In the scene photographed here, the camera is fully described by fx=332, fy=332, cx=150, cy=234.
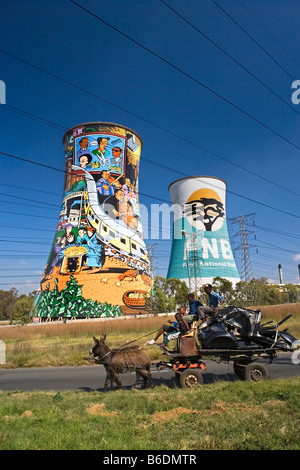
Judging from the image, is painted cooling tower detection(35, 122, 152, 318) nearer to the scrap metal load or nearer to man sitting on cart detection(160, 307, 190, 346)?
man sitting on cart detection(160, 307, 190, 346)

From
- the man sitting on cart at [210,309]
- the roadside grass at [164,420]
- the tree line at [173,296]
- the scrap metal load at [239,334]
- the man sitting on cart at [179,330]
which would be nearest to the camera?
the roadside grass at [164,420]

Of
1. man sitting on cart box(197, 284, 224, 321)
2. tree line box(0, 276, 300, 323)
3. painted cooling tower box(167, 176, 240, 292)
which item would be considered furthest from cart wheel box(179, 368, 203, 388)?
painted cooling tower box(167, 176, 240, 292)

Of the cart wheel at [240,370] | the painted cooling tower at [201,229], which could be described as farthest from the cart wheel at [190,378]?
the painted cooling tower at [201,229]

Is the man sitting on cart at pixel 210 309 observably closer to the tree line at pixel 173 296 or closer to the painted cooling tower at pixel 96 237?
the painted cooling tower at pixel 96 237

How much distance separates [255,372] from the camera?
23.2ft

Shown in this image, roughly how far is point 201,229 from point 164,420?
38.7 m

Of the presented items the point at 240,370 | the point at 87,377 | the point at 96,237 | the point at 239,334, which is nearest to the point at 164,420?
the point at 239,334

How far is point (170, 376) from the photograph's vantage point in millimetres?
8953

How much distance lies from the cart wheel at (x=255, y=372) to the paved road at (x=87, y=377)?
23cm

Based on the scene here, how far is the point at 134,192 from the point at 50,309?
15250 mm

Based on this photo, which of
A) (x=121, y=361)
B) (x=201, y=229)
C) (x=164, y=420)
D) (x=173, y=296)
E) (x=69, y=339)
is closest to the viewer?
(x=164, y=420)

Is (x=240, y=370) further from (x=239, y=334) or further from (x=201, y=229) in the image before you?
(x=201, y=229)

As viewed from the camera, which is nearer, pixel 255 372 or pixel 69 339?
pixel 255 372

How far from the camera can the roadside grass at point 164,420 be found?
3.54m
